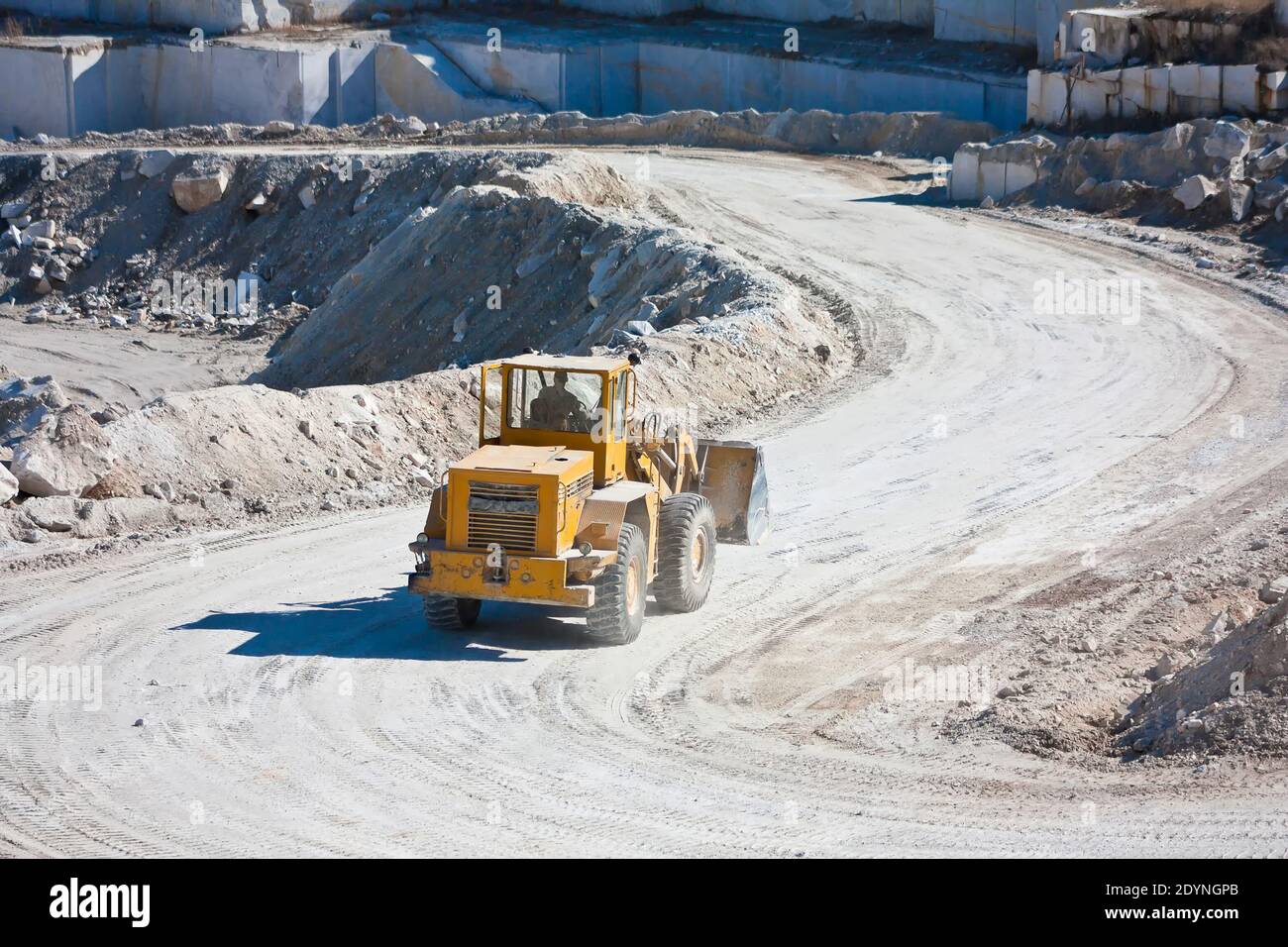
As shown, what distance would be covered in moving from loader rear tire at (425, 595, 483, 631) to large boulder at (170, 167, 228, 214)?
92.1 ft

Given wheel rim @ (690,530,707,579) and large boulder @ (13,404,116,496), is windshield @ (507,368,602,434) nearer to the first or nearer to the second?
wheel rim @ (690,530,707,579)

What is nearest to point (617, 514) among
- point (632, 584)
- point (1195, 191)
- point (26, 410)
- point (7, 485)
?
point (632, 584)

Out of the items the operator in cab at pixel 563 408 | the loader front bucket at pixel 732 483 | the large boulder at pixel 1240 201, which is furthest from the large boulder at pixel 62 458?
the large boulder at pixel 1240 201

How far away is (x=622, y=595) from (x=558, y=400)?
66.0 inches

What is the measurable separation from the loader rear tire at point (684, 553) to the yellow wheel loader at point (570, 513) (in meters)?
0.01

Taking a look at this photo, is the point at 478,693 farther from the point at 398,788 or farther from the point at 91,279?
the point at 91,279

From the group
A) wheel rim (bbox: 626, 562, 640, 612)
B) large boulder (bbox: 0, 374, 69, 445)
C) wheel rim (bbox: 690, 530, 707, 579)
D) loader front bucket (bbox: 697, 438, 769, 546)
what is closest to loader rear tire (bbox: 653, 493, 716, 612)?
wheel rim (bbox: 690, 530, 707, 579)

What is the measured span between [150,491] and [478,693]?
6747 mm

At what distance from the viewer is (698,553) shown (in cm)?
1331

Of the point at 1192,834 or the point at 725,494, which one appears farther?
the point at 725,494

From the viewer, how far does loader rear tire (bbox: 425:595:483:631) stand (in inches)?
484

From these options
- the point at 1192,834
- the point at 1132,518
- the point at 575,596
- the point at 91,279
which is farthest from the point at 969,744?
the point at 91,279

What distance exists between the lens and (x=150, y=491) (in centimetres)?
1655

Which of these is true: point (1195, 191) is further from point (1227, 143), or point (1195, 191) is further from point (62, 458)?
point (62, 458)
